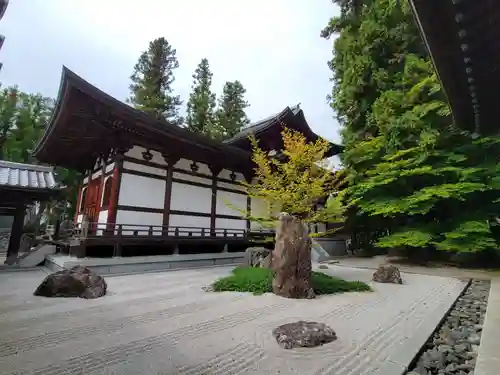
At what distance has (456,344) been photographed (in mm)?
3260

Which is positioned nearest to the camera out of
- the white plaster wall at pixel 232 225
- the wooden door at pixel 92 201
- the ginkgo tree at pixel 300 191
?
the ginkgo tree at pixel 300 191

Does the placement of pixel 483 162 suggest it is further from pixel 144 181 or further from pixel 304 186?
pixel 144 181

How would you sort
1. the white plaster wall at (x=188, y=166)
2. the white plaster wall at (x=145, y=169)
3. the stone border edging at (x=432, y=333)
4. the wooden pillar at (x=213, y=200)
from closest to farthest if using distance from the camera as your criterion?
1. the stone border edging at (x=432, y=333)
2. the white plaster wall at (x=145, y=169)
3. the white plaster wall at (x=188, y=166)
4. the wooden pillar at (x=213, y=200)

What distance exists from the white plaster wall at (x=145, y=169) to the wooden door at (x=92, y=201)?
202 cm

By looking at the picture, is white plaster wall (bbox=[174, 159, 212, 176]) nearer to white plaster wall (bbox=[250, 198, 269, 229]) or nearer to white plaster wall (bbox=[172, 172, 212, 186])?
white plaster wall (bbox=[172, 172, 212, 186])

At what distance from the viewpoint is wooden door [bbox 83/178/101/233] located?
10.5 metres

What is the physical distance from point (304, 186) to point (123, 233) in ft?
20.7

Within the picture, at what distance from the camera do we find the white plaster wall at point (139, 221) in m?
9.27

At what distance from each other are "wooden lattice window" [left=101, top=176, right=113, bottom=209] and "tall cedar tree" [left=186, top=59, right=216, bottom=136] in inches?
661

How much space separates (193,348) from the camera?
2.89m

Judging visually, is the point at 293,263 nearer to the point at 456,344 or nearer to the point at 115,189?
the point at 456,344

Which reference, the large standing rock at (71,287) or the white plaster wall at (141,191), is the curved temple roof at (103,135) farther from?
the large standing rock at (71,287)

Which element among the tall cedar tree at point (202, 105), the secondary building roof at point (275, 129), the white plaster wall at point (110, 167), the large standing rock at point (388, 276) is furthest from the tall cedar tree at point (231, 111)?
the large standing rock at point (388, 276)

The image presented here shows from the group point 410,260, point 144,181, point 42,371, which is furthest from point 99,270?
point 410,260
